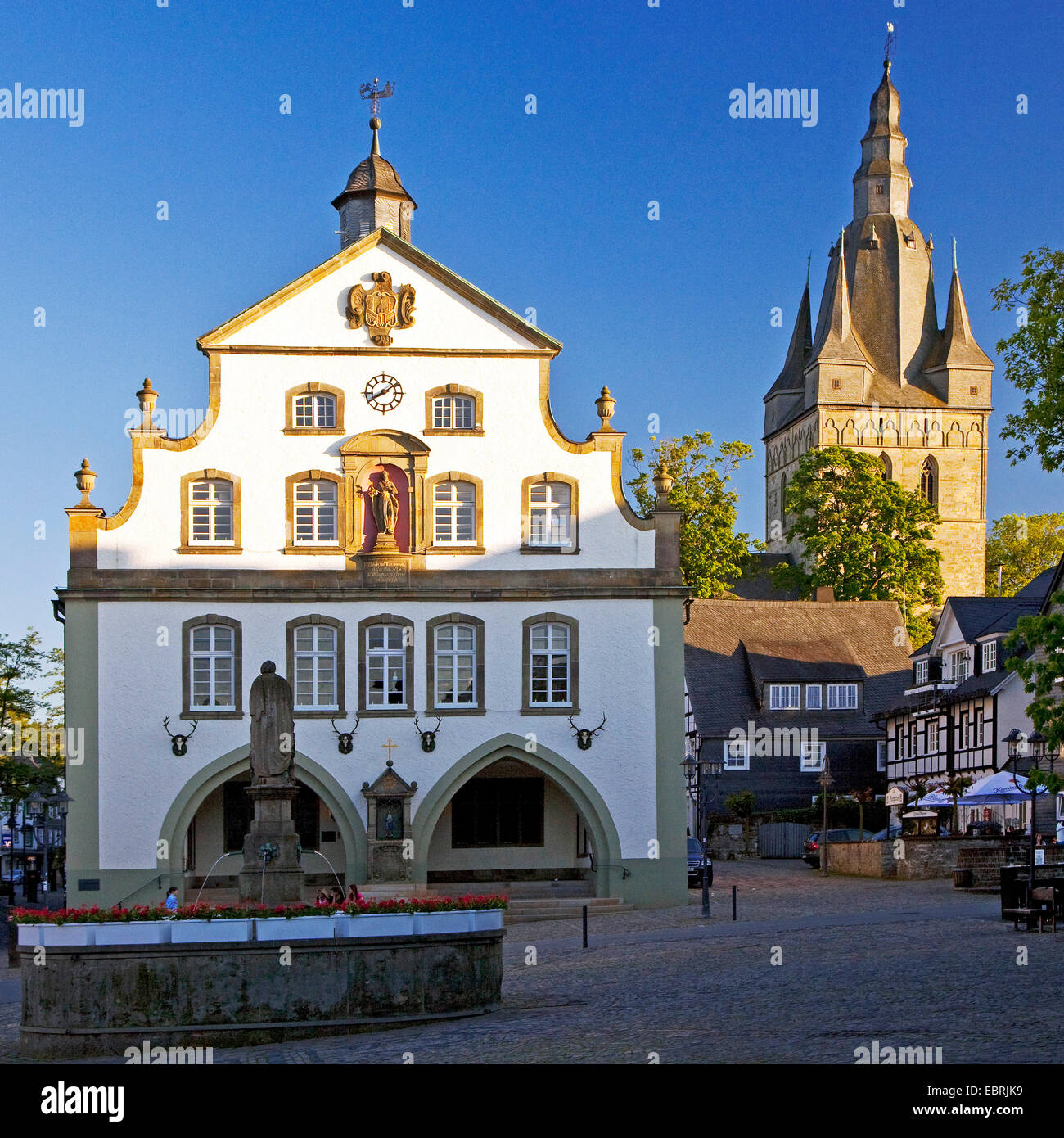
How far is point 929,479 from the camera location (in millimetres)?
119750

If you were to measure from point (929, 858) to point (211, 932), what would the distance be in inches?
1056

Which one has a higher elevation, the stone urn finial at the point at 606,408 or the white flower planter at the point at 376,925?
the stone urn finial at the point at 606,408

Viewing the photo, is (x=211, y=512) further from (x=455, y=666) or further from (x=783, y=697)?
(x=783, y=697)

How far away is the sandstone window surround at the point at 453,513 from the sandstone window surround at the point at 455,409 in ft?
3.33

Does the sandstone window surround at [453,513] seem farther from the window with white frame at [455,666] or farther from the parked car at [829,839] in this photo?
the parked car at [829,839]

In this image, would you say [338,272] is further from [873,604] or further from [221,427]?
[873,604]

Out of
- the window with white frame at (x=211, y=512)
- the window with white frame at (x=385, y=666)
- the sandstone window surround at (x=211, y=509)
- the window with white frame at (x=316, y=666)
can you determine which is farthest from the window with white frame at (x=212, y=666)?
the window with white frame at (x=385, y=666)

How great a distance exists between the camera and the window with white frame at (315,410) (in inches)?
1533

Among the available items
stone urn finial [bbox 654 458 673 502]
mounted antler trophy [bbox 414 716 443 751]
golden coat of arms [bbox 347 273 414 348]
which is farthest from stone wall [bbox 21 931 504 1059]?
golden coat of arms [bbox 347 273 414 348]

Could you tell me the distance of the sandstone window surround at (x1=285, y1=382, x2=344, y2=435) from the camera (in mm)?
38906

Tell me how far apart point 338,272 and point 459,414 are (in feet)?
13.6

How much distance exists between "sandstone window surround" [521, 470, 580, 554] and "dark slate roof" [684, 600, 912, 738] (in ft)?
88.2

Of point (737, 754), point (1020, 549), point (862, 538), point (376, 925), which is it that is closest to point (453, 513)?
point (376, 925)

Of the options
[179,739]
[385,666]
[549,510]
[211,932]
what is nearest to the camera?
[211,932]
